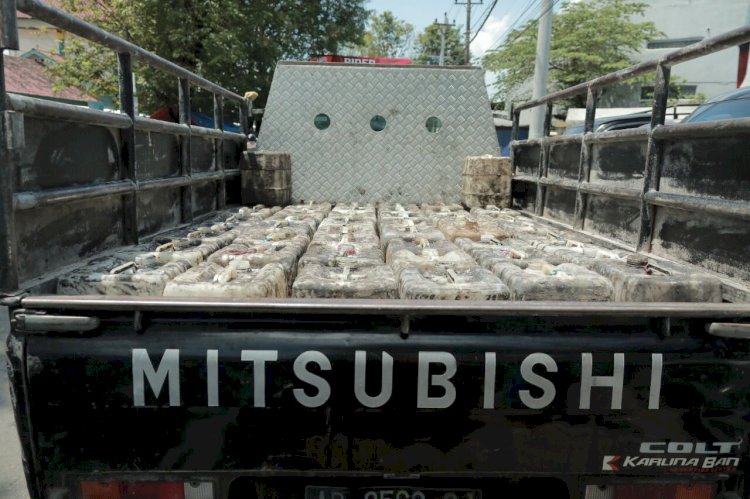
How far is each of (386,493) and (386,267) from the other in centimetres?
74

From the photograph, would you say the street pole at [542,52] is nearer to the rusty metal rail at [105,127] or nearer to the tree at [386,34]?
the rusty metal rail at [105,127]

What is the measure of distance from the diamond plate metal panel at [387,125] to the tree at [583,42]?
70.0ft

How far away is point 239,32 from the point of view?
51.2 ft

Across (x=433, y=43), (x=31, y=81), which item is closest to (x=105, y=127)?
(x=31, y=81)

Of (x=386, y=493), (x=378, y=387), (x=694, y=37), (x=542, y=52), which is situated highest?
(x=694, y=37)

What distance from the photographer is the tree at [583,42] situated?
934 inches

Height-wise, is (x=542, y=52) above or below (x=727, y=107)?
above

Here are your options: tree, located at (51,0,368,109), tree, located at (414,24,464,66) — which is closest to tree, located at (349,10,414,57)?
tree, located at (414,24,464,66)

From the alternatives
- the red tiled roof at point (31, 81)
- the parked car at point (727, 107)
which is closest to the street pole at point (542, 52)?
the parked car at point (727, 107)

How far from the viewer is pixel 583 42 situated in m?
23.8

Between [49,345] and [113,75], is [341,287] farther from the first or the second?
[113,75]

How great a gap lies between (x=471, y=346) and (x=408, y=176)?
2.89 meters

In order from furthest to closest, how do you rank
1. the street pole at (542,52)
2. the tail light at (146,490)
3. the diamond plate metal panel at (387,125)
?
1. the street pole at (542,52)
2. the diamond plate metal panel at (387,125)
3. the tail light at (146,490)

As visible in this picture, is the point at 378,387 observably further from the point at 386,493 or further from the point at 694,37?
the point at 694,37
